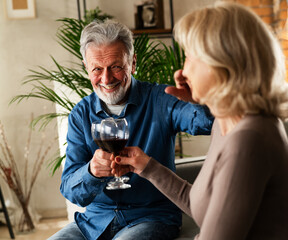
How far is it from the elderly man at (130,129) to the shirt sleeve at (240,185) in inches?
28.4

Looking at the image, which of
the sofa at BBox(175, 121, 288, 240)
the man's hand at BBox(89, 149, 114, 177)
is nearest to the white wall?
the sofa at BBox(175, 121, 288, 240)

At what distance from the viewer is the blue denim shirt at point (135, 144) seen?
5.60 feet

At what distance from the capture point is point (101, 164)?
4.96 feet

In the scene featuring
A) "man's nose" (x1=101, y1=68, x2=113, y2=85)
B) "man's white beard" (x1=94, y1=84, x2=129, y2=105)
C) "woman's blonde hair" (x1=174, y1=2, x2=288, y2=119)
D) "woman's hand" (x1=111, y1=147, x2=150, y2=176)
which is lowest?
"woman's hand" (x1=111, y1=147, x2=150, y2=176)

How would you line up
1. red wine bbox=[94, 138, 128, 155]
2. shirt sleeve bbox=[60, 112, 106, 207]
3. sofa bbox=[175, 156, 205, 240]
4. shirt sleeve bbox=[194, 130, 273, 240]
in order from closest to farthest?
shirt sleeve bbox=[194, 130, 273, 240]
red wine bbox=[94, 138, 128, 155]
shirt sleeve bbox=[60, 112, 106, 207]
sofa bbox=[175, 156, 205, 240]

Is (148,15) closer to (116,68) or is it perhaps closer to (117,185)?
(116,68)

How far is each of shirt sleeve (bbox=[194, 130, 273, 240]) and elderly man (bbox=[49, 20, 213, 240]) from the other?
722mm

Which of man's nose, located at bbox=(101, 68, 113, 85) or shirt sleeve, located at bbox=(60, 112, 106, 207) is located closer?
shirt sleeve, located at bbox=(60, 112, 106, 207)

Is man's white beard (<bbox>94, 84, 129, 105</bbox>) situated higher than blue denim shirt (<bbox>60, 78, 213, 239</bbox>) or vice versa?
man's white beard (<bbox>94, 84, 129, 105</bbox>)

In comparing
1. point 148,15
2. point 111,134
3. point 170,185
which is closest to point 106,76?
point 111,134

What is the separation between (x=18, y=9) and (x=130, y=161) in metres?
2.97

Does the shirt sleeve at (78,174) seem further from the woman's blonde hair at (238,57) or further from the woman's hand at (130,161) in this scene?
the woman's blonde hair at (238,57)

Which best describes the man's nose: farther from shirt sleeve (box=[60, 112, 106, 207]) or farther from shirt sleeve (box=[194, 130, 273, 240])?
shirt sleeve (box=[194, 130, 273, 240])

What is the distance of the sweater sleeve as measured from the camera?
135cm
